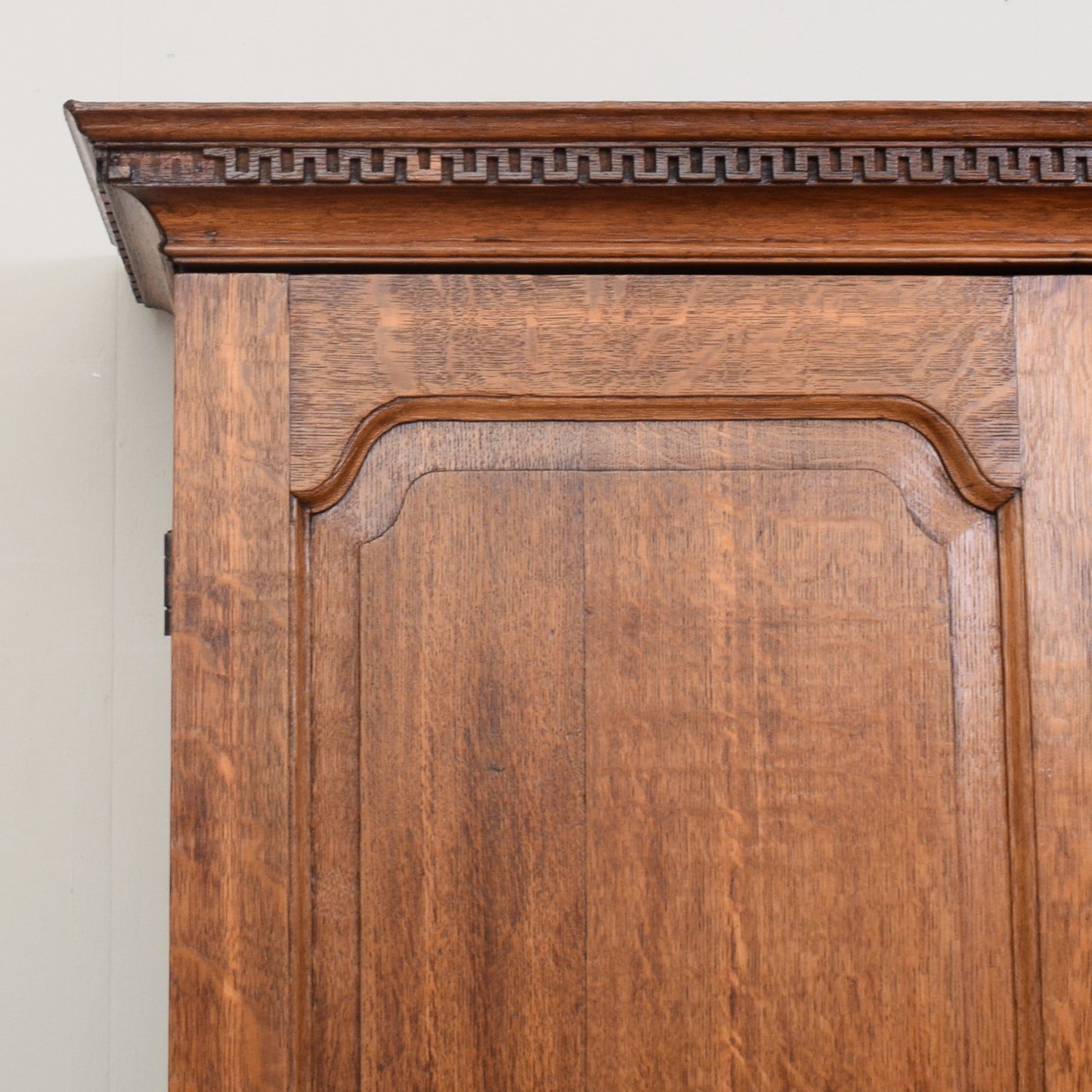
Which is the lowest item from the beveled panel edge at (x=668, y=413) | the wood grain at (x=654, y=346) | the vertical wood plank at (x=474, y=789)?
the vertical wood plank at (x=474, y=789)

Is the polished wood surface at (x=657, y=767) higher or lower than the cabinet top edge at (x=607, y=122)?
lower

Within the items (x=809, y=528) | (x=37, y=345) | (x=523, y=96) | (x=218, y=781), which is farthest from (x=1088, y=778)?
(x=37, y=345)

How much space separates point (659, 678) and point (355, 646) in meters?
0.17

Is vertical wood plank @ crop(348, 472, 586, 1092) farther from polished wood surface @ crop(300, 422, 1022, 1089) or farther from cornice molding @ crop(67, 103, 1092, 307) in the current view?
cornice molding @ crop(67, 103, 1092, 307)

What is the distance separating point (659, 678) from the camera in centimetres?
64

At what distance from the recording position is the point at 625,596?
2.10ft

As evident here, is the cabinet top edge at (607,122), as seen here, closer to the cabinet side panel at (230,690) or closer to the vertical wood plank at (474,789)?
the cabinet side panel at (230,690)

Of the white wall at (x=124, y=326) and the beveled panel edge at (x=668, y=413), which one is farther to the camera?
the white wall at (x=124, y=326)

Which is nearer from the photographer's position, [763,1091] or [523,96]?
[763,1091]

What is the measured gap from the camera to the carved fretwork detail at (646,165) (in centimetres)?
62

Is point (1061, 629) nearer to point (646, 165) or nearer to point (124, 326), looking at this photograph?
point (646, 165)

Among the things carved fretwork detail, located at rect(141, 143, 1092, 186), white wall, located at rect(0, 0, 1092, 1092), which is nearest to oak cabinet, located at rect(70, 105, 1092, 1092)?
carved fretwork detail, located at rect(141, 143, 1092, 186)

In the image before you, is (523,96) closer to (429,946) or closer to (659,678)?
(659,678)

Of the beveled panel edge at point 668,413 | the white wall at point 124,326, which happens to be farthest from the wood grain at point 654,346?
the white wall at point 124,326
